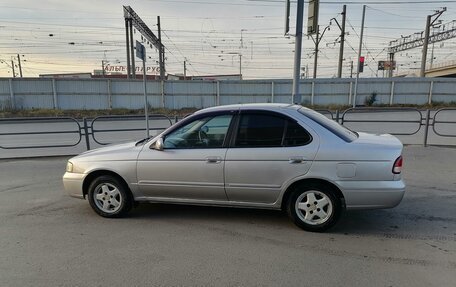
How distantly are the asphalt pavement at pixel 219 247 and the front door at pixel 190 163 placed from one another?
0.48 meters

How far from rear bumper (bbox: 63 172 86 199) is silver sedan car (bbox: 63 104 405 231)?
17 millimetres

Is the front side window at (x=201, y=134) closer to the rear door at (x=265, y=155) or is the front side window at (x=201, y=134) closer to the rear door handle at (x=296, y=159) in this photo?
the rear door at (x=265, y=155)

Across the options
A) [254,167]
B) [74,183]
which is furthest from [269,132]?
[74,183]

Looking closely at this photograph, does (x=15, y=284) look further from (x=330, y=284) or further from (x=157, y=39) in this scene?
(x=157, y=39)

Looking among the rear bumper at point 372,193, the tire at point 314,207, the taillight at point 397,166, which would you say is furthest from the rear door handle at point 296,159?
the taillight at point 397,166

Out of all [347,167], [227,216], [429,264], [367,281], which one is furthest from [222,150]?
[429,264]

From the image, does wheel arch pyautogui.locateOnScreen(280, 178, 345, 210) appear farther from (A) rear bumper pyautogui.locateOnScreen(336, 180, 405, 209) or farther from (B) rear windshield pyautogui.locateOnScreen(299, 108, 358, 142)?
(B) rear windshield pyautogui.locateOnScreen(299, 108, 358, 142)

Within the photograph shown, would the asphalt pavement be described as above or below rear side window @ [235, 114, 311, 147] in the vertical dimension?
below

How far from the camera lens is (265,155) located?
439 cm

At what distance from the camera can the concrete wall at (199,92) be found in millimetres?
29031

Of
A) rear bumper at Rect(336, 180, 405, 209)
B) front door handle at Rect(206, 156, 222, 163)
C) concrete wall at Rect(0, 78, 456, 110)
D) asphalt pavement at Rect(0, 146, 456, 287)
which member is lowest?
asphalt pavement at Rect(0, 146, 456, 287)

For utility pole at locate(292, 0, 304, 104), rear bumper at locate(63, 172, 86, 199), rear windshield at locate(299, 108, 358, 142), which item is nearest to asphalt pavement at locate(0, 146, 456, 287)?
rear bumper at locate(63, 172, 86, 199)

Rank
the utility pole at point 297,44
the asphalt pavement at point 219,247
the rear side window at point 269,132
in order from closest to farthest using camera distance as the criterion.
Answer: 1. the asphalt pavement at point 219,247
2. the rear side window at point 269,132
3. the utility pole at point 297,44

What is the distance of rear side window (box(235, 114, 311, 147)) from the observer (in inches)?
174
